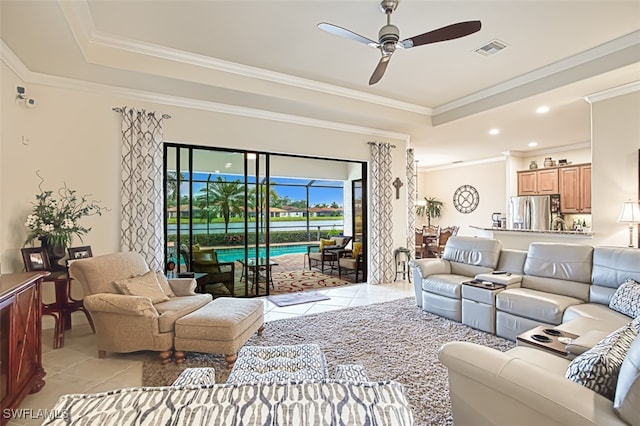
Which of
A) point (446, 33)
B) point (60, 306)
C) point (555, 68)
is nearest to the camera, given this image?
point (446, 33)

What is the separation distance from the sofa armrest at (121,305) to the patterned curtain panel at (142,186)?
1331 mm

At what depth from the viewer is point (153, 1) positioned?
2885mm

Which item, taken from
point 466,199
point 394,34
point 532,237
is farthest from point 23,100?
point 466,199

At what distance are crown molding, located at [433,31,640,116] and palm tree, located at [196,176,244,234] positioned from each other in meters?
3.94

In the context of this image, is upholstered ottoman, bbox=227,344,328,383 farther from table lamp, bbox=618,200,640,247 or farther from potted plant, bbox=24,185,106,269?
table lamp, bbox=618,200,640,247

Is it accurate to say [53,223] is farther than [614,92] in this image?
No

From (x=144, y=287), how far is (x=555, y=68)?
557 centimetres

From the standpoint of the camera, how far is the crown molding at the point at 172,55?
9.59 ft

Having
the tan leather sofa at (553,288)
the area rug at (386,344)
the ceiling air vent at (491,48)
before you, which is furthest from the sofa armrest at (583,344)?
the ceiling air vent at (491,48)

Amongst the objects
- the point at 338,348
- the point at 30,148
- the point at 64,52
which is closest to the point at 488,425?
the point at 338,348

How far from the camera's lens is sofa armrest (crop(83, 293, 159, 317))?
281 cm

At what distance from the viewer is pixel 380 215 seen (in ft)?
20.3

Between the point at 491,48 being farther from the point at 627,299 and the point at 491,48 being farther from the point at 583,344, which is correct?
the point at 583,344

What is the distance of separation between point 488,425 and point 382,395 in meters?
1.13
